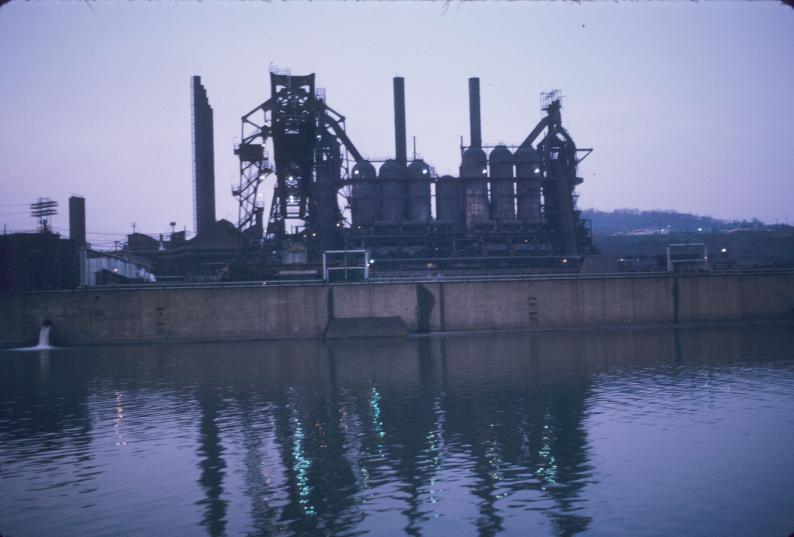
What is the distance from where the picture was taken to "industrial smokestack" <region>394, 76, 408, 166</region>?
238ft

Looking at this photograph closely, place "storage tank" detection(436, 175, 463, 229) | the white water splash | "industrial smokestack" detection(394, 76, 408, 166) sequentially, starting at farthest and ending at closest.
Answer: "industrial smokestack" detection(394, 76, 408, 166), "storage tank" detection(436, 175, 463, 229), the white water splash

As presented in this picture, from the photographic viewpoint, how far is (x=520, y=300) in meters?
48.9

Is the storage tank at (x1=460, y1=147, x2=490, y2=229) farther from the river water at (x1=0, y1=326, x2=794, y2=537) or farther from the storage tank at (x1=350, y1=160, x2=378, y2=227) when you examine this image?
the river water at (x1=0, y1=326, x2=794, y2=537)

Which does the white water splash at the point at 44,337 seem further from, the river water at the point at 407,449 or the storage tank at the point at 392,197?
the storage tank at the point at 392,197

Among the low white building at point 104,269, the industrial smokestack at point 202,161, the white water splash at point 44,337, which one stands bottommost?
the white water splash at point 44,337

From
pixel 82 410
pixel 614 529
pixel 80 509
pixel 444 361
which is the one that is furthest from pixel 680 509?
pixel 444 361

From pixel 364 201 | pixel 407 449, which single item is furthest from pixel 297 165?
pixel 407 449

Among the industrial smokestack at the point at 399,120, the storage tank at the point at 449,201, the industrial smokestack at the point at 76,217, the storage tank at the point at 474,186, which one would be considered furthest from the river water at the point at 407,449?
the industrial smokestack at the point at 399,120

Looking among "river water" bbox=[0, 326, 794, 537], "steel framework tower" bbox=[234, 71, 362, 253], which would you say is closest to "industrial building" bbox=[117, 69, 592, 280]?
"steel framework tower" bbox=[234, 71, 362, 253]

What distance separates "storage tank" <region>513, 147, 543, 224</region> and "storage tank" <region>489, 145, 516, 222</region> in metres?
0.76

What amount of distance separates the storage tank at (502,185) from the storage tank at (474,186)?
73cm

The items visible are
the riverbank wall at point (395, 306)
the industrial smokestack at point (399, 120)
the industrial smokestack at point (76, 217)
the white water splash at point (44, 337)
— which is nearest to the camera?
the white water splash at point (44, 337)

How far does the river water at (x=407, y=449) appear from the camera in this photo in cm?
1248

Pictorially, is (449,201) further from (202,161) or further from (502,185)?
(202,161)
